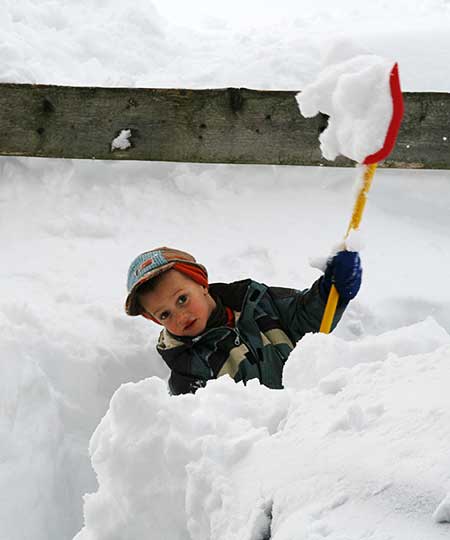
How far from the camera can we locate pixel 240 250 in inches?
142

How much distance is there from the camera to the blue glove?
8.38ft

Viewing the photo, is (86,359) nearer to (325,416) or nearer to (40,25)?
(325,416)

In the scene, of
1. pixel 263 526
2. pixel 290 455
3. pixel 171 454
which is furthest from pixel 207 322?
pixel 263 526

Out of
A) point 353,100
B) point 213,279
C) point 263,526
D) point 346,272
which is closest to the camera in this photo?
point 263,526

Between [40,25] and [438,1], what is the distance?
405 centimetres

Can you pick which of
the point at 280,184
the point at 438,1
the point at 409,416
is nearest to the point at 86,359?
the point at 280,184

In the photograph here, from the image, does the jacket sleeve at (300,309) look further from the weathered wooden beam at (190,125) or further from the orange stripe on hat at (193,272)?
the weathered wooden beam at (190,125)

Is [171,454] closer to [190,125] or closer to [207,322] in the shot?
[207,322]

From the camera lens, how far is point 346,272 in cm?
256

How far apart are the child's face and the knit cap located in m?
0.03

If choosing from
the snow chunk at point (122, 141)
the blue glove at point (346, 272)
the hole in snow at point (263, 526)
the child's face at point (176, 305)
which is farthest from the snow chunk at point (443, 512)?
the snow chunk at point (122, 141)

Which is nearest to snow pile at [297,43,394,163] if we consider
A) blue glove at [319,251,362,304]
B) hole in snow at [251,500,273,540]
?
blue glove at [319,251,362,304]

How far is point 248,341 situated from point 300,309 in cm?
22

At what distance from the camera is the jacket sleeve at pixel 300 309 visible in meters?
2.81
